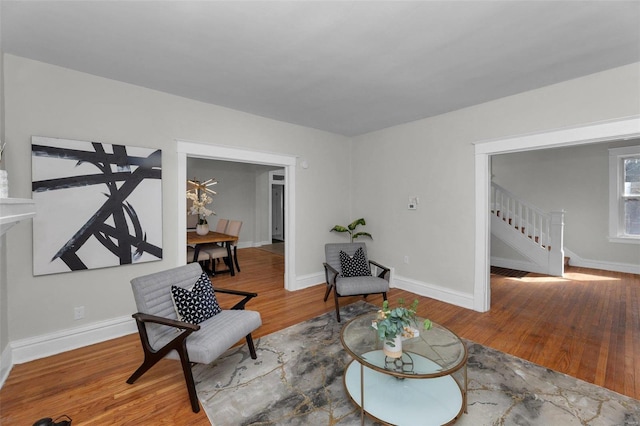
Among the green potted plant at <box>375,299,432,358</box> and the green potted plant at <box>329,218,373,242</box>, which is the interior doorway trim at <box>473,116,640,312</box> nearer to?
the green potted plant at <box>329,218,373,242</box>

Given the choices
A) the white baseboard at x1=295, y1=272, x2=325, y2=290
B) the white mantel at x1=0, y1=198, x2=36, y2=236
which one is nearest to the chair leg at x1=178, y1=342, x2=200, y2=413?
the white mantel at x1=0, y1=198, x2=36, y2=236

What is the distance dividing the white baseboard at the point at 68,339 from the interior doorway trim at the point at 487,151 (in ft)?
13.6

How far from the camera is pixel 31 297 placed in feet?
7.99

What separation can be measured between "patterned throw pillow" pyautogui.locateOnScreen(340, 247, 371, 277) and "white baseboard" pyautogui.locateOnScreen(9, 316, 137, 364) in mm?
2549

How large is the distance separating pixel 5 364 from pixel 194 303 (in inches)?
61.9

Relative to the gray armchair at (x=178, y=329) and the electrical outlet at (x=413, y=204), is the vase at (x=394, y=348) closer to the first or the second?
the gray armchair at (x=178, y=329)

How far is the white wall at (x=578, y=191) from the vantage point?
5.44 metres

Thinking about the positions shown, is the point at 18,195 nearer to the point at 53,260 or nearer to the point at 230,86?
the point at 53,260

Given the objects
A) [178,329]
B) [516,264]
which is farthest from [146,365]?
[516,264]

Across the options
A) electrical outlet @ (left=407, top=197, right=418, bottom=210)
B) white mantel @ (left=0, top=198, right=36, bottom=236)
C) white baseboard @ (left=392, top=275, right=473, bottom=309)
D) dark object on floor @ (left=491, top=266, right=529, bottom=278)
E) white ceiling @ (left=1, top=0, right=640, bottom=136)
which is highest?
white ceiling @ (left=1, top=0, right=640, bottom=136)

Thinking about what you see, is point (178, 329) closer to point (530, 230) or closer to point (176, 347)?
point (176, 347)

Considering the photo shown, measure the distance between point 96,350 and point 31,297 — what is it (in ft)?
2.43

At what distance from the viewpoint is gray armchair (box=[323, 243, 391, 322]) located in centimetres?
332

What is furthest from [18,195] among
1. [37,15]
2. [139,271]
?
[37,15]
